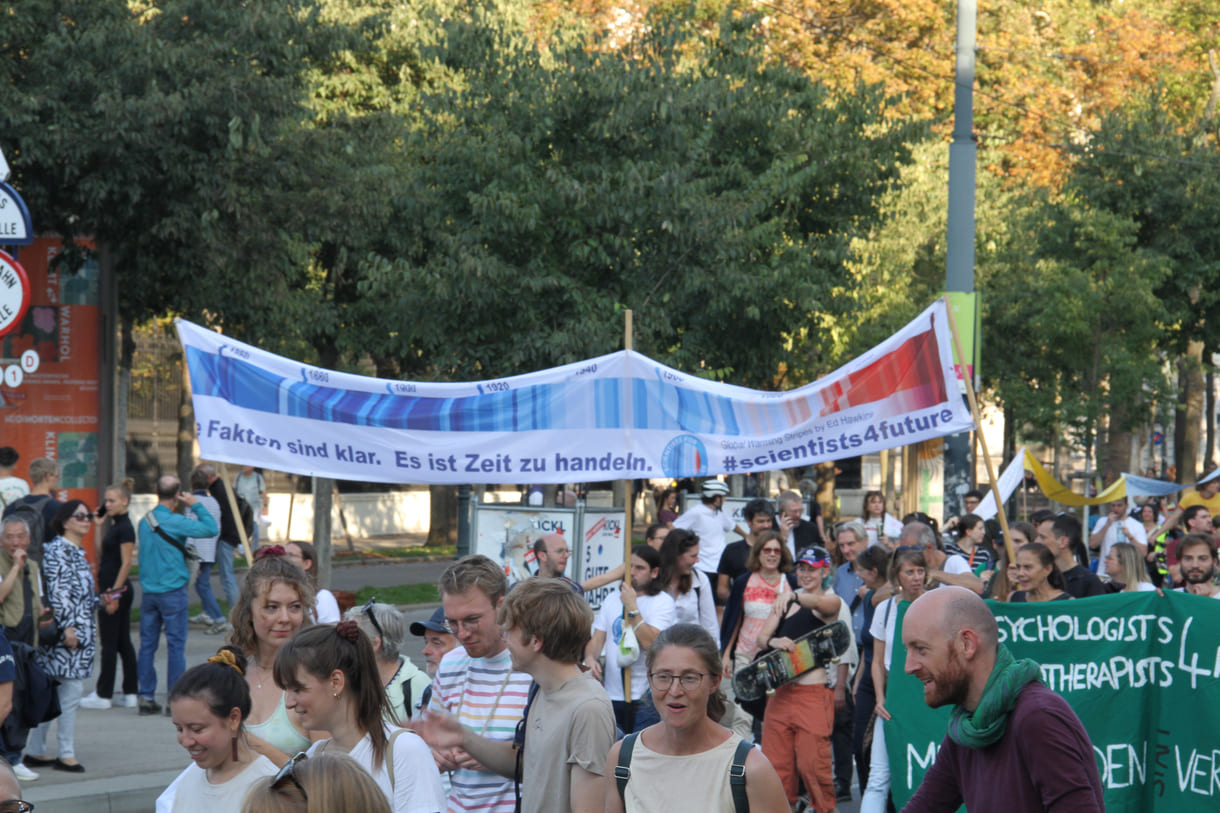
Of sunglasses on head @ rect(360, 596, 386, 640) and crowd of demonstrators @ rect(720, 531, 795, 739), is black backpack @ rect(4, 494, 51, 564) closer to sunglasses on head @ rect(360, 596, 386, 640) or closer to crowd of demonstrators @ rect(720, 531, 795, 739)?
sunglasses on head @ rect(360, 596, 386, 640)

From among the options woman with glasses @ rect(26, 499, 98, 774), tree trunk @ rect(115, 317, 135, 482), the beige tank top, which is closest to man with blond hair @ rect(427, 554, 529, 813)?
the beige tank top

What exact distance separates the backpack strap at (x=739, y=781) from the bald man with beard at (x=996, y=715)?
1.69 ft

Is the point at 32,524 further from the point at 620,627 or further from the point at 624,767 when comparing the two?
the point at 624,767

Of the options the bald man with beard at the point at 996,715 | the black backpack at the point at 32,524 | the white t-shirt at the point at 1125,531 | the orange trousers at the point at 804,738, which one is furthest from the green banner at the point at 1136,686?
the white t-shirt at the point at 1125,531

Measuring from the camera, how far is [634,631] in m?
8.39

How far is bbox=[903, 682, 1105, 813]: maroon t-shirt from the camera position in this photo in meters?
3.59

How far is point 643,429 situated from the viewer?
7.99 metres

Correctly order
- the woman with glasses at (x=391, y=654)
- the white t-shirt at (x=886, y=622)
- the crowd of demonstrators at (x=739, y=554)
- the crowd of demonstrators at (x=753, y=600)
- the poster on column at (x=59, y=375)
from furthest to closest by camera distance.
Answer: the poster on column at (x=59, y=375)
the crowd of demonstrators at (x=739, y=554)
the crowd of demonstrators at (x=753, y=600)
the white t-shirt at (x=886, y=622)
the woman with glasses at (x=391, y=654)

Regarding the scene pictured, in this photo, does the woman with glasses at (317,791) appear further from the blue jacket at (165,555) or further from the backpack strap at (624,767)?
the blue jacket at (165,555)

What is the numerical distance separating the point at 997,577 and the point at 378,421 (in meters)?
3.66

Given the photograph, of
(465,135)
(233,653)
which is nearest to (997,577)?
(233,653)

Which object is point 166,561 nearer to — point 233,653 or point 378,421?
point 378,421

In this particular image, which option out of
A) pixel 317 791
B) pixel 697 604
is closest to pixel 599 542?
pixel 697 604

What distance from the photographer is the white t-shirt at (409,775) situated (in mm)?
3904
